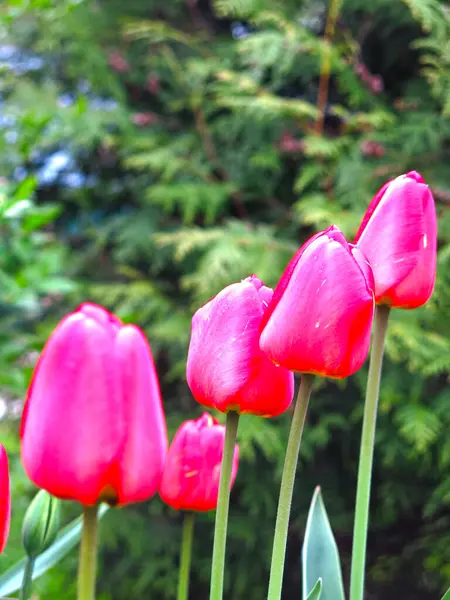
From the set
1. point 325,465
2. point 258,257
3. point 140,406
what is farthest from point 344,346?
point 325,465

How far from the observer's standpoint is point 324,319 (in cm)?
47

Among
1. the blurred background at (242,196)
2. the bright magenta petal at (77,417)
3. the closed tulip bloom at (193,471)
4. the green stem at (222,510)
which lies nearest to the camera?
the bright magenta petal at (77,417)

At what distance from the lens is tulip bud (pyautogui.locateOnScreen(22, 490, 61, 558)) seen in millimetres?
505

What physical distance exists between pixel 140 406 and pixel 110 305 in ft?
7.86

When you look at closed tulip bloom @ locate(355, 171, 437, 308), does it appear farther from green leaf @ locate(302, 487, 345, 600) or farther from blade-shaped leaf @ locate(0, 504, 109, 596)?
blade-shaped leaf @ locate(0, 504, 109, 596)

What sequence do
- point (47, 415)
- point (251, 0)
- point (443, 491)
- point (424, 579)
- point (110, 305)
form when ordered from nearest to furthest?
point (47, 415) < point (443, 491) < point (251, 0) < point (424, 579) < point (110, 305)

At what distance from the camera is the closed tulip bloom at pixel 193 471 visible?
59 centimetres

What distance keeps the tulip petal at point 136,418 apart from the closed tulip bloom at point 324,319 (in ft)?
0.33

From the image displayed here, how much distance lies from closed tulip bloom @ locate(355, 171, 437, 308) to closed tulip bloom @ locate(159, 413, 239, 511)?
179 millimetres

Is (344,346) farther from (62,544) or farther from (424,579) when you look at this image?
(424,579)

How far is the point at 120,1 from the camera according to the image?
3016 millimetres

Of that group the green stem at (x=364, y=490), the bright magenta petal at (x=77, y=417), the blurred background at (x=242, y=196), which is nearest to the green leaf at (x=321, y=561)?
the green stem at (x=364, y=490)

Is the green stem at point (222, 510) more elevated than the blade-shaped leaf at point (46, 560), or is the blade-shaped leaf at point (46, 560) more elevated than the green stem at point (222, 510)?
the green stem at point (222, 510)

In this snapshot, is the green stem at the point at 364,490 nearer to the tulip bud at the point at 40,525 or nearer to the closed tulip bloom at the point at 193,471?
the closed tulip bloom at the point at 193,471
